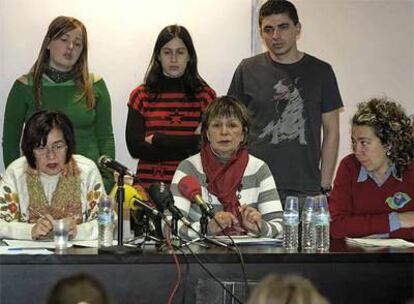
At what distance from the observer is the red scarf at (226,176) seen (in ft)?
10.7

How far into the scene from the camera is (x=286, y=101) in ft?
13.1

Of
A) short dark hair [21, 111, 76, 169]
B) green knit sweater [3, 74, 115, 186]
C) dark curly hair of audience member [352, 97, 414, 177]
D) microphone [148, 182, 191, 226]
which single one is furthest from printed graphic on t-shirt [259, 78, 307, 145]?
microphone [148, 182, 191, 226]

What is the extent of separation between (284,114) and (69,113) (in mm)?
1078

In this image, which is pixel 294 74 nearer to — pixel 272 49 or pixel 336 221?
pixel 272 49

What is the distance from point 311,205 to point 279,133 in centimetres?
101

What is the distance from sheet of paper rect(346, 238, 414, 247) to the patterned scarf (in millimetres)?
1127

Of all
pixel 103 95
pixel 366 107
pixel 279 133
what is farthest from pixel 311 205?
pixel 103 95

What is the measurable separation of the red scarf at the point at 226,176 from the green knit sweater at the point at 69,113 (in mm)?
842

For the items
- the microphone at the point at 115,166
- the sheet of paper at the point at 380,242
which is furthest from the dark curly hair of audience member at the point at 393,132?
the microphone at the point at 115,166

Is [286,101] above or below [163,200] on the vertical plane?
above

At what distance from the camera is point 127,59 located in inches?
182

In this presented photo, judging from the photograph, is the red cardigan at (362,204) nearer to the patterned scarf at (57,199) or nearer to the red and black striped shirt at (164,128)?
the red and black striped shirt at (164,128)

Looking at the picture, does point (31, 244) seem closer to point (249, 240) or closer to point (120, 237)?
point (120, 237)

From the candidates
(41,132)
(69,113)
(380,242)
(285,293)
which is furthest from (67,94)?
(285,293)
